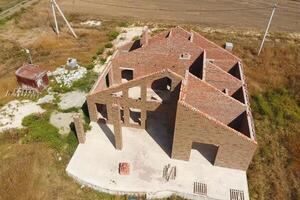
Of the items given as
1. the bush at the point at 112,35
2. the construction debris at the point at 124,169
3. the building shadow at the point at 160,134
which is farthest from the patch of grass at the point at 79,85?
the construction debris at the point at 124,169

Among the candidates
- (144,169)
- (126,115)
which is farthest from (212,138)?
(126,115)

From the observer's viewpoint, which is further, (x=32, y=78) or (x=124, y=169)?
(x=32, y=78)

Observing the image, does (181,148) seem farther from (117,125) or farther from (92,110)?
(92,110)

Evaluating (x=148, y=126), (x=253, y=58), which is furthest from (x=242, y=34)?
(x=148, y=126)

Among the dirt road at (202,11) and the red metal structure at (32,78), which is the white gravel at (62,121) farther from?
the dirt road at (202,11)

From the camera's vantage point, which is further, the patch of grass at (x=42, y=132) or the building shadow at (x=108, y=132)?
the patch of grass at (x=42, y=132)

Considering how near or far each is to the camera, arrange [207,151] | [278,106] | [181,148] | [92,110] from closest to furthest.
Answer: [181,148] → [207,151] → [92,110] → [278,106]
